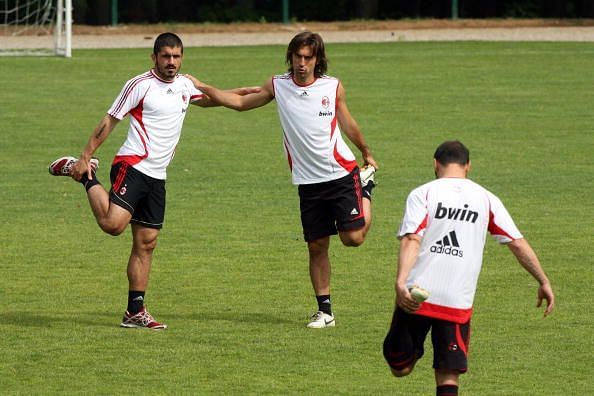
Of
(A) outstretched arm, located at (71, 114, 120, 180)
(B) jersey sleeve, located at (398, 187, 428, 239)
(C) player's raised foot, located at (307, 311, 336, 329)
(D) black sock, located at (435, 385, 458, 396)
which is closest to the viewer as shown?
(B) jersey sleeve, located at (398, 187, 428, 239)

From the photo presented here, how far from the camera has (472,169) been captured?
18984 mm

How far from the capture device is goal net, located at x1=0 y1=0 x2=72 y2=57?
111 ft

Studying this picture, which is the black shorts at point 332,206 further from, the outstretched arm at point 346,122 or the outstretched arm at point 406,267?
the outstretched arm at point 406,267

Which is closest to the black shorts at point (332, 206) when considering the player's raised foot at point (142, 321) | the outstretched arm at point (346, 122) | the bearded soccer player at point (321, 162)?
the bearded soccer player at point (321, 162)

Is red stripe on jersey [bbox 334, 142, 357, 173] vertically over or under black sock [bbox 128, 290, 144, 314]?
over

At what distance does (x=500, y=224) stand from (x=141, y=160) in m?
3.75

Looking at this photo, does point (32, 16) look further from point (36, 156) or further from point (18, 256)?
point (18, 256)

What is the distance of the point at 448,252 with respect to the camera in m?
7.50

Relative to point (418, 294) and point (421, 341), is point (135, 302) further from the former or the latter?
point (418, 294)

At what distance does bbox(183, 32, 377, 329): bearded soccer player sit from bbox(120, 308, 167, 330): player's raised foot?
1.16 metres

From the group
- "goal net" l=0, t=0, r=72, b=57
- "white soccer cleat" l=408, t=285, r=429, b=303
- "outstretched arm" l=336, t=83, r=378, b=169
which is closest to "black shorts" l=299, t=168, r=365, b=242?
"outstretched arm" l=336, t=83, r=378, b=169

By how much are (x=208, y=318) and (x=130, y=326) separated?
665mm

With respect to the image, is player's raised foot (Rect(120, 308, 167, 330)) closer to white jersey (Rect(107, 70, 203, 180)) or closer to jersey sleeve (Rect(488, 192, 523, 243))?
white jersey (Rect(107, 70, 203, 180))

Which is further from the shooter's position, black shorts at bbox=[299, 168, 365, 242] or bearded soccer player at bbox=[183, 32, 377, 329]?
black shorts at bbox=[299, 168, 365, 242]
